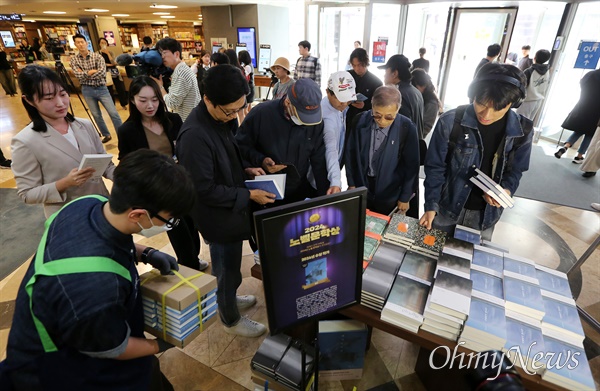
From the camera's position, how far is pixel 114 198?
0.98m

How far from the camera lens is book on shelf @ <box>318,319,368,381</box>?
166 cm

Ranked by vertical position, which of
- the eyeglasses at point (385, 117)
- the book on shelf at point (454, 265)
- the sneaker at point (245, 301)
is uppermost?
the eyeglasses at point (385, 117)

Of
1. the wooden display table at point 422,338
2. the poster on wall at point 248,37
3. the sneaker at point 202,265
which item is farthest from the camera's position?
the poster on wall at point 248,37

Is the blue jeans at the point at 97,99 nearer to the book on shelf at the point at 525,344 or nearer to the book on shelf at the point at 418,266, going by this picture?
the book on shelf at the point at 418,266

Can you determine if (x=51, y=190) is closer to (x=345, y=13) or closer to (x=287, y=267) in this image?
A: (x=287, y=267)

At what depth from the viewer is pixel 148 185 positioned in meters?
0.95

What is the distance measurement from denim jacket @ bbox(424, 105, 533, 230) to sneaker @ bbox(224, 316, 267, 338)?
1341 millimetres

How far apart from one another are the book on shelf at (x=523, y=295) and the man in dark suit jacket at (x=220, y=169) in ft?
3.88

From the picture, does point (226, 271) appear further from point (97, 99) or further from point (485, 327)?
point (97, 99)

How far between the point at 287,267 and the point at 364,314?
52cm

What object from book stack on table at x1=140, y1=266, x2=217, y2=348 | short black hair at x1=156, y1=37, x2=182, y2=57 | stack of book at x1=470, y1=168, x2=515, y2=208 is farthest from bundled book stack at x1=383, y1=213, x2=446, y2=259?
short black hair at x1=156, y1=37, x2=182, y2=57

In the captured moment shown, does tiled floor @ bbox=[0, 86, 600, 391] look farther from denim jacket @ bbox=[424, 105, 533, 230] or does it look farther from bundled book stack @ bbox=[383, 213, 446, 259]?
denim jacket @ bbox=[424, 105, 533, 230]

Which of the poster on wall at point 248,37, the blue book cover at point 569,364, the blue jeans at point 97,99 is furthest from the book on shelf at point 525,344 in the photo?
the poster on wall at point 248,37

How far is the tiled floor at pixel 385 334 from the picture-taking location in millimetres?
1892
